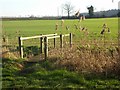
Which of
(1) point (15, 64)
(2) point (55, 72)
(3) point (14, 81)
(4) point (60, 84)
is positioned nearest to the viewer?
(4) point (60, 84)

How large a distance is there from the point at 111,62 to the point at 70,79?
1572 millimetres

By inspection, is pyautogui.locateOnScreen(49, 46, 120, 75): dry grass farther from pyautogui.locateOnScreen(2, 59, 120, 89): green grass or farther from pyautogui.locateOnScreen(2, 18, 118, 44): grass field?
pyautogui.locateOnScreen(2, 18, 118, 44): grass field

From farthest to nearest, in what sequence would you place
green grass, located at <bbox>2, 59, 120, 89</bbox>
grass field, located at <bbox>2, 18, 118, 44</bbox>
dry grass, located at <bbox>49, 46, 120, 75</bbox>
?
grass field, located at <bbox>2, 18, 118, 44</bbox> < dry grass, located at <bbox>49, 46, 120, 75</bbox> < green grass, located at <bbox>2, 59, 120, 89</bbox>

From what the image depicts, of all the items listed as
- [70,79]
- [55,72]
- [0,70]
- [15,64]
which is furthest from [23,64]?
[70,79]

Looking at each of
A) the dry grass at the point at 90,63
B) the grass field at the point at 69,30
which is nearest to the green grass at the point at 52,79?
the dry grass at the point at 90,63

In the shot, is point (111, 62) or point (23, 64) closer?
point (111, 62)

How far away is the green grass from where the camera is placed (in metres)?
8.07

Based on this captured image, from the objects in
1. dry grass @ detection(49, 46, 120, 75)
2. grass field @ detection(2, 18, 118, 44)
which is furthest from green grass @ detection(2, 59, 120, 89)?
grass field @ detection(2, 18, 118, 44)

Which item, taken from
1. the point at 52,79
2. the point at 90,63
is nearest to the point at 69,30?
the point at 90,63

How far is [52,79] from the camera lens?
28.5 ft

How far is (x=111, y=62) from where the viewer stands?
9.51m

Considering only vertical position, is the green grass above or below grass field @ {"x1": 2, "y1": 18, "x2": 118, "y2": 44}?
below

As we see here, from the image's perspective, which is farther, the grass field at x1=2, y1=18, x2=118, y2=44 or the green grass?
the grass field at x1=2, y1=18, x2=118, y2=44

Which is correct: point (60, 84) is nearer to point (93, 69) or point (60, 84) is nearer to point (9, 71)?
point (93, 69)
